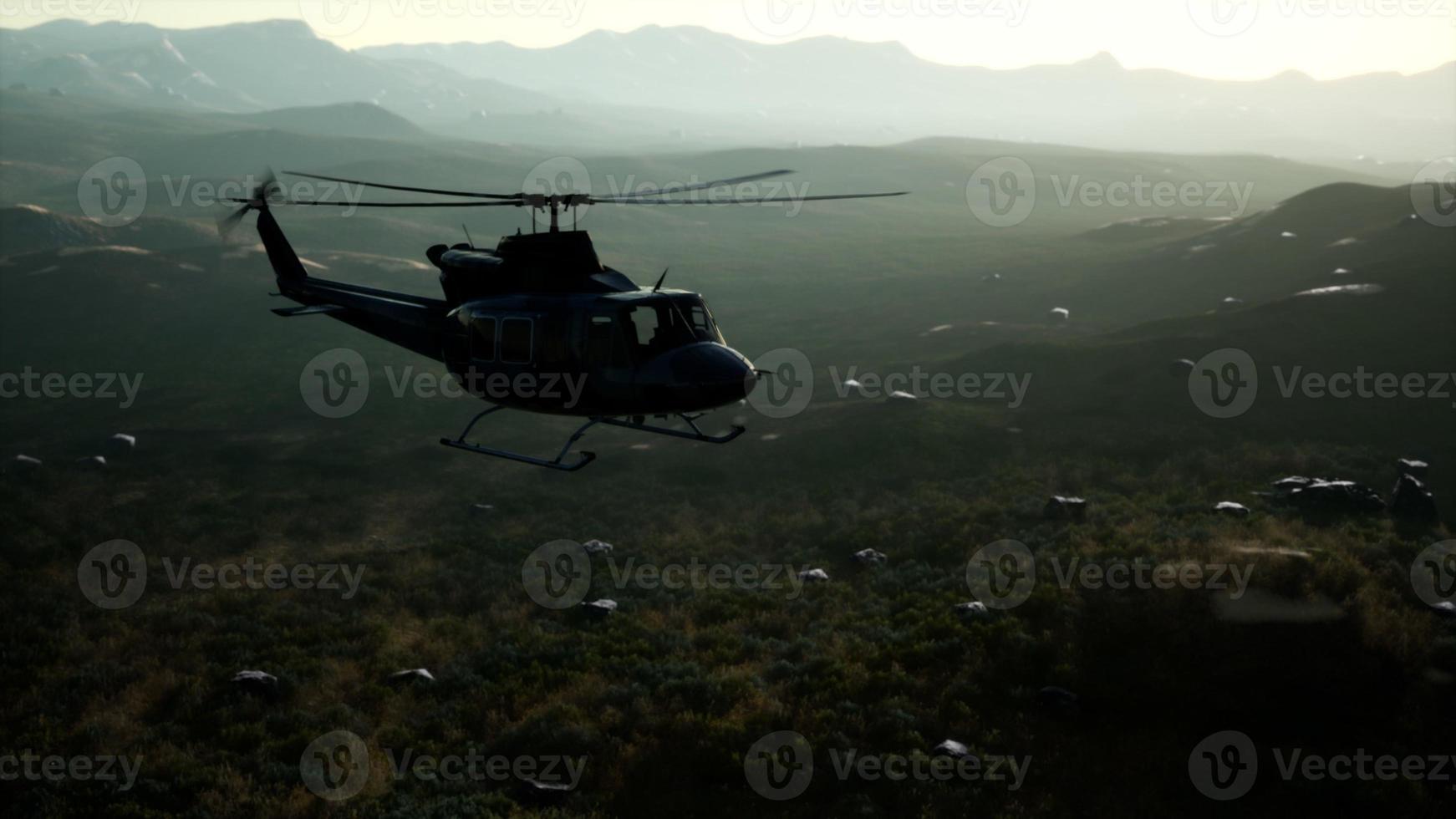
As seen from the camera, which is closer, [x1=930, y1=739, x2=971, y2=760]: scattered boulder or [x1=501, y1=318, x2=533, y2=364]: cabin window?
[x1=501, y1=318, x2=533, y2=364]: cabin window

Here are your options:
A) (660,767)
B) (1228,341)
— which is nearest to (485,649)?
(660,767)

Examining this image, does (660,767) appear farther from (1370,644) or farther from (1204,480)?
(1204,480)

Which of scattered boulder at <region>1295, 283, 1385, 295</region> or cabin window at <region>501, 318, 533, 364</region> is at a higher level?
scattered boulder at <region>1295, 283, 1385, 295</region>

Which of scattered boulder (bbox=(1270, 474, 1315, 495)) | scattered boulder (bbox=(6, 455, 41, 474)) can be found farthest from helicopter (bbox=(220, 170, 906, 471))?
scattered boulder (bbox=(6, 455, 41, 474))

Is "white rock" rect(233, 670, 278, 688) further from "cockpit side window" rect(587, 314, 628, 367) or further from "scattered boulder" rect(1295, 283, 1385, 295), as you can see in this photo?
"scattered boulder" rect(1295, 283, 1385, 295)

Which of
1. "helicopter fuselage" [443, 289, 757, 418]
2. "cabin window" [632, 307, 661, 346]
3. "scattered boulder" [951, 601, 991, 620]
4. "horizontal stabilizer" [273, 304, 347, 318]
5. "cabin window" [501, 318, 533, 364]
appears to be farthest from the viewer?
"scattered boulder" [951, 601, 991, 620]

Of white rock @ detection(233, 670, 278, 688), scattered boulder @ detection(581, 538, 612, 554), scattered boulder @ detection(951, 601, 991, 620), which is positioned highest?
scattered boulder @ detection(951, 601, 991, 620)

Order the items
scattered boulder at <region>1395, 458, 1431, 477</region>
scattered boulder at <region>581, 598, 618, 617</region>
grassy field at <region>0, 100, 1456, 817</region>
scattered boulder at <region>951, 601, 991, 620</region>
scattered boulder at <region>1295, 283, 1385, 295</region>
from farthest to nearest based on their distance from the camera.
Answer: scattered boulder at <region>1295, 283, 1385, 295</region> → scattered boulder at <region>1395, 458, 1431, 477</region> → scattered boulder at <region>581, 598, 618, 617</region> → scattered boulder at <region>951, 601, 991, 620</region> → grassy field at <region>0, 100, 1456, 817</region>
